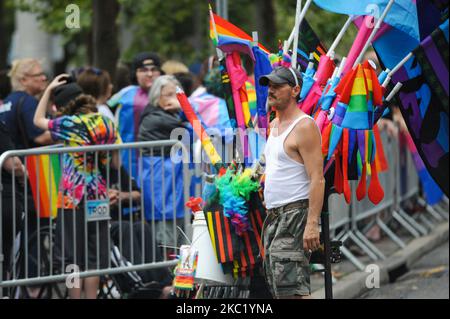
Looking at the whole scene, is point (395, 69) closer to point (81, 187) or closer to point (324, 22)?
point (81, 187)

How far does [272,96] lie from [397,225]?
8.08m

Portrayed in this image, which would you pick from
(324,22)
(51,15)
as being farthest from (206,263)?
(51,15)

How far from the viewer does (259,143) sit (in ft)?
27.2

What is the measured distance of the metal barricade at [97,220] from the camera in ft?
31.2

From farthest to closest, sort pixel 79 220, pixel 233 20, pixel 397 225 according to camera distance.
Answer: pixel 233 20 → pixel 397 225 → pixel 79 220

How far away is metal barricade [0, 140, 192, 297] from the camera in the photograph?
31.2 ft

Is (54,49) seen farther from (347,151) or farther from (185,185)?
(347,151)

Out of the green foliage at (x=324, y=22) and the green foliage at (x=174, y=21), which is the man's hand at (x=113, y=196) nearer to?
the green foliage at (x=174, y=21)

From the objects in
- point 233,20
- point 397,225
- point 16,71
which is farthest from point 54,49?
point 16,71

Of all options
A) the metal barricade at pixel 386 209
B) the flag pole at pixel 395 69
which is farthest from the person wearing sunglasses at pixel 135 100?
the flag pole at pixel 395 69

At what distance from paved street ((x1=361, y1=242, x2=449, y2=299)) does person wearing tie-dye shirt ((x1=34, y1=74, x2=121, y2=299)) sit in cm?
272

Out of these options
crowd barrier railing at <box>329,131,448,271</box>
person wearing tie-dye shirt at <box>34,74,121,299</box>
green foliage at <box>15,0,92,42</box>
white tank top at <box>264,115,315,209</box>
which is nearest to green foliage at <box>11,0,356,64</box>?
green foliage at <box>15,0,92,42</box>

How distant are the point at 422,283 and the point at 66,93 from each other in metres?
3.85

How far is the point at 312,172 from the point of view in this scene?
285 inches
